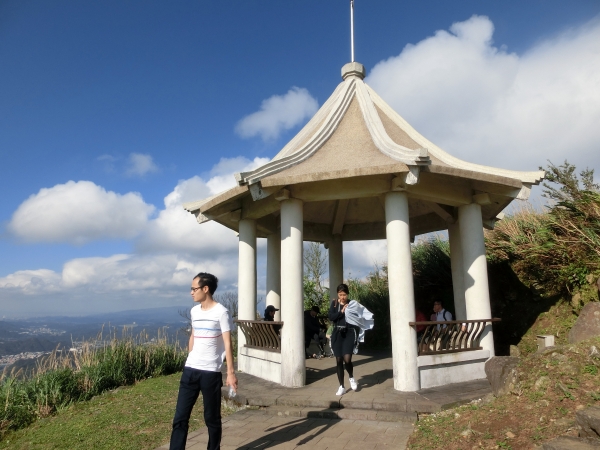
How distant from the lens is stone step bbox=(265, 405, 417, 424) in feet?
18.1

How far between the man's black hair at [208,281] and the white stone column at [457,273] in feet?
22.2

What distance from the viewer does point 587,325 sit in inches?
283

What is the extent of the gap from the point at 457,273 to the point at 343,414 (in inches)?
202

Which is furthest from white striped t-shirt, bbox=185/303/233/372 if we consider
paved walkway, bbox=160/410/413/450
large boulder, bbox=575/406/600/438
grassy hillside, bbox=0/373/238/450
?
large boulder, bbox=575/406/600/438

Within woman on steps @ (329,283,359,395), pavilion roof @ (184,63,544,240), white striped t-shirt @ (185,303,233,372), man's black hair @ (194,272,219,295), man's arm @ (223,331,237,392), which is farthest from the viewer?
pavilion roof @ (184,63,544,240)

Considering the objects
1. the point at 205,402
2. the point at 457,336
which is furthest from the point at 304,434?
the point at 457,336

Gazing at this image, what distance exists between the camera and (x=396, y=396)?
6.18 metres

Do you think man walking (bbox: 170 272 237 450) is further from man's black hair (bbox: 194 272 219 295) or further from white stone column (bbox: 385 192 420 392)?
white stone column (bbox: 385 192 420 392)

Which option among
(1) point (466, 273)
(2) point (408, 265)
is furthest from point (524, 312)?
(2) point (408, 265)

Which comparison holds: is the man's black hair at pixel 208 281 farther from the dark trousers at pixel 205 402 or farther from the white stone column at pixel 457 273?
the white stone column at pixel 457 273

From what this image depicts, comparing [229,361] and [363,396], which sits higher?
[229,361]

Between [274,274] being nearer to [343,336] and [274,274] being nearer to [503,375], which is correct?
[343,336]

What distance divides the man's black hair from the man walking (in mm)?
10

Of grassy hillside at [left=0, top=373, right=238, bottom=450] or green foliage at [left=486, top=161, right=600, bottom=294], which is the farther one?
green foliage at [left=486, top=161, right=600, bottom=294]
